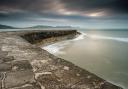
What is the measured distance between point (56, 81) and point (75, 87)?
345 mm

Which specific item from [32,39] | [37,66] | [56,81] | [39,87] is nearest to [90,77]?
[56,81]

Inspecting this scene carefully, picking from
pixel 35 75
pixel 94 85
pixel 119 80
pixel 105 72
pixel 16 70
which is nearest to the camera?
pixel 94 85

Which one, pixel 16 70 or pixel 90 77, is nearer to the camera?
pixel 90 77

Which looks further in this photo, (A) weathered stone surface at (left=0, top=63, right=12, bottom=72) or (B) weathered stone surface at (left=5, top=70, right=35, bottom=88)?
(A) weathered stone surface at (left=0, top=63, right=12, bottom=72)

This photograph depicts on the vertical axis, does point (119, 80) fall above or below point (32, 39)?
below

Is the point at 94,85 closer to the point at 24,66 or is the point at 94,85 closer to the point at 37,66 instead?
the point at 37,66

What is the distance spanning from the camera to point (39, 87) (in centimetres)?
176

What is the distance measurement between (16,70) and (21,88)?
73 centimetres

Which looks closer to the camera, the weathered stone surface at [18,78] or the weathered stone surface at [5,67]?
the weathered stone surface at [18,78]

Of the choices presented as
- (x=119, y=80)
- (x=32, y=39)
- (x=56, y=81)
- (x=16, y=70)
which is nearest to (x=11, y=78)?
(x=16, y=70)

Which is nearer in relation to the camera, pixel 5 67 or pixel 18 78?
pixel 18 78

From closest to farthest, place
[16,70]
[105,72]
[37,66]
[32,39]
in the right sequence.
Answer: [16,70], [37,66], [105,72], [32,39]

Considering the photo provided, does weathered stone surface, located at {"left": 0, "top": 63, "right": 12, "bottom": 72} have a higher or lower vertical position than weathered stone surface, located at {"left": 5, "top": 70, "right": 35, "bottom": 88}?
higher

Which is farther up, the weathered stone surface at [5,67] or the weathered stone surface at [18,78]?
the weathered stone surface at [5,67]
